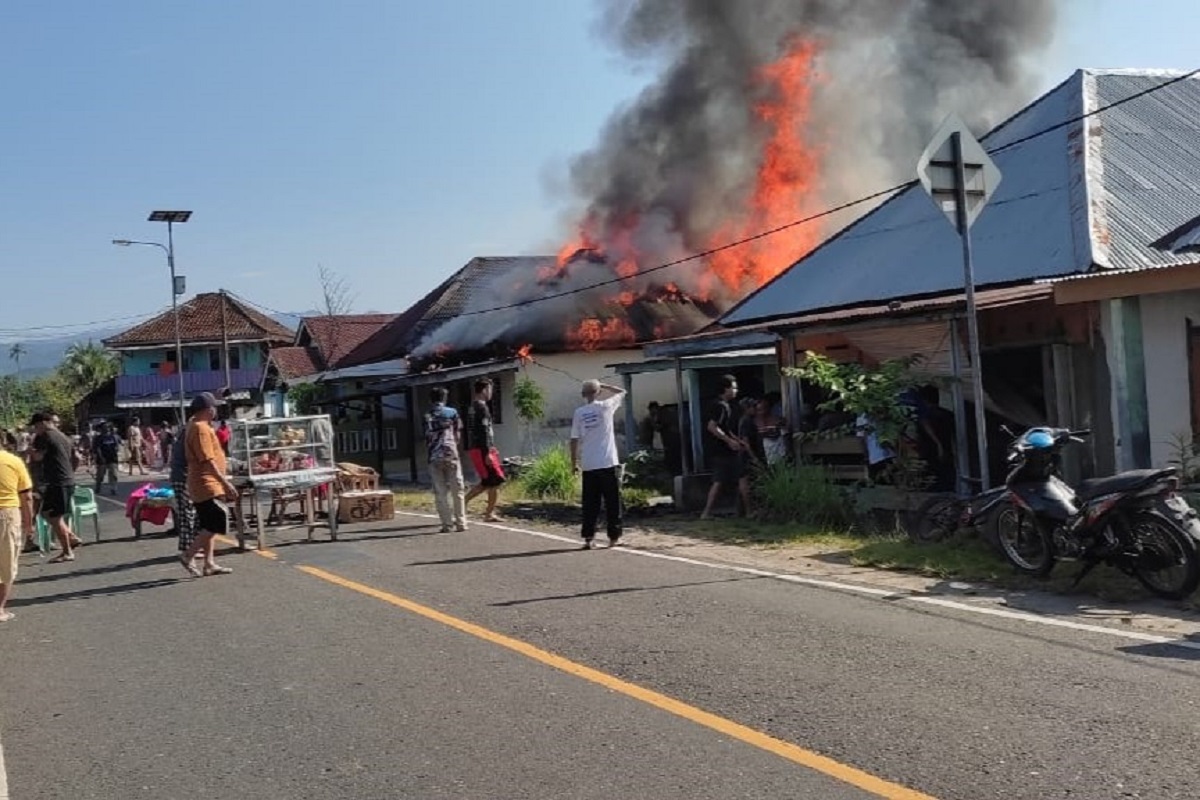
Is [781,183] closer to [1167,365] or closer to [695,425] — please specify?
[695,425]

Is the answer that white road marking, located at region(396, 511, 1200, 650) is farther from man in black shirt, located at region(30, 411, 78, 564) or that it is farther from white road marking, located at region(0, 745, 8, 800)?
man in black shirt, located at region(30, 411, 78, 564)

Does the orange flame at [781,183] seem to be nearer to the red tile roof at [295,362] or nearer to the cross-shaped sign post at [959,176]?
the cross-shaped sign post at [959,176]

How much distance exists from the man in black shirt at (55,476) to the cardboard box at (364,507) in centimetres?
321

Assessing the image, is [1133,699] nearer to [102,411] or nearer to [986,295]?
[986,295]

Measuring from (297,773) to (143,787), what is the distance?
2.09 feet

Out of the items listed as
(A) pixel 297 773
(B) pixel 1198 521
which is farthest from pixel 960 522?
(A) pixel 297 773

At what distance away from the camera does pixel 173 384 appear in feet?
196

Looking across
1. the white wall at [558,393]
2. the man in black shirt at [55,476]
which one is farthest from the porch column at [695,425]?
the man in black shirt at [55,476]

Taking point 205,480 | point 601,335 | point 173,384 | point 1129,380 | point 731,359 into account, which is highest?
point 173,384

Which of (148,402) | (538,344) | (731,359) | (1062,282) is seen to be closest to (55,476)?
(731,359)

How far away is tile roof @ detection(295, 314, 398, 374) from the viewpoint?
4462 cm

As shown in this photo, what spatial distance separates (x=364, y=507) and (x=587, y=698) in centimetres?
1004

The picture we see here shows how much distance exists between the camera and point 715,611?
8.02m

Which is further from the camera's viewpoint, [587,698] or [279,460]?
[279,460]
